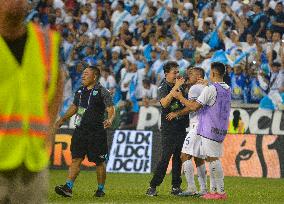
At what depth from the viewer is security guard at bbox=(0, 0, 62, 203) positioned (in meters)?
5.05

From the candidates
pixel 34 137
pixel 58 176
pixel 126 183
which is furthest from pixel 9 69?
pixel 58 176

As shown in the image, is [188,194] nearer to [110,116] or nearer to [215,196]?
[215,196]

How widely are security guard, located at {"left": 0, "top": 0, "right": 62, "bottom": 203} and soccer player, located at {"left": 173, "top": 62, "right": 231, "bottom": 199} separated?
912cm

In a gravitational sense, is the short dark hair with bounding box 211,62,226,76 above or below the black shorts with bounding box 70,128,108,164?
above

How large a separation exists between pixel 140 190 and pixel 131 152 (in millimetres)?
5411

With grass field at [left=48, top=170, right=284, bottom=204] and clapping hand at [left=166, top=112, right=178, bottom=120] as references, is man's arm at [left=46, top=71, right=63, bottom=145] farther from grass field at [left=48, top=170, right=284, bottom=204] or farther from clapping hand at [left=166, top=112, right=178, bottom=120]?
clapping hand at [left=166, top=112, right=178, bottom=120]

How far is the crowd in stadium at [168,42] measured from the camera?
23344mm

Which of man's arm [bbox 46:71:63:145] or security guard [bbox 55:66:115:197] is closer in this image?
man's arm [bbox 46:71:63:145]

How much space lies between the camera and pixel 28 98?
5090 millimetres

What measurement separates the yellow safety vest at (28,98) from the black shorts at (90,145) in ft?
31.2

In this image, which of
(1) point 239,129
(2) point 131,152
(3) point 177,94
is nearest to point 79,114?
(3) point 177,94

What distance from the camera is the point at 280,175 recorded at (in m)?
20.3

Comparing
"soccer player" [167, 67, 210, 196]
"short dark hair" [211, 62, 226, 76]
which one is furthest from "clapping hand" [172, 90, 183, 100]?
"short dark hair" [211, 62, 226, 76]

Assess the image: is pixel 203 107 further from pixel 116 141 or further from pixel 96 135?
pixel 116 141
